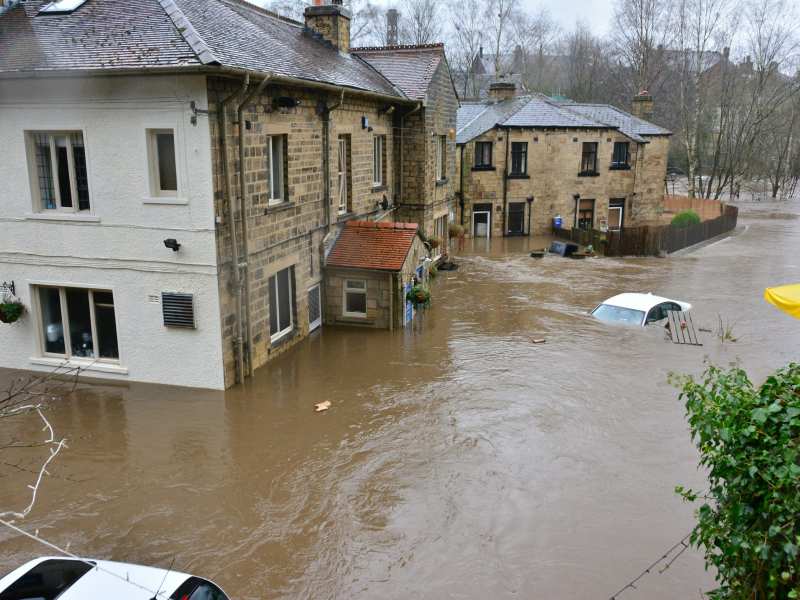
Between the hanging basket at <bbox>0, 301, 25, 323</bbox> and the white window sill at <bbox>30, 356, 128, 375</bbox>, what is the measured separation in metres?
0.93

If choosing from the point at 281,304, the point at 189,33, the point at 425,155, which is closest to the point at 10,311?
the point at 281,304

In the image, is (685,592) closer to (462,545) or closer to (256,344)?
(462,545)

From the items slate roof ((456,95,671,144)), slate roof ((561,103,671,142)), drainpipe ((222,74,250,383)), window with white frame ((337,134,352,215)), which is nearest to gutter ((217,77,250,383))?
drainpipe ((222,74,250,383))

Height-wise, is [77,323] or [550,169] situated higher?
[550,169]

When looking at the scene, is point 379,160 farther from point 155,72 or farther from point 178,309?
point 155,72

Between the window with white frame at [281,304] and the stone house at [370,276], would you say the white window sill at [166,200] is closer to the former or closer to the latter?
the window with white frame at [281,304]

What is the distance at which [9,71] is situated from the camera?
491 inches

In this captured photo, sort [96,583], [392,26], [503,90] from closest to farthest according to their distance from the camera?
1. [96,583]
2. [503,90]
3. [392,26]

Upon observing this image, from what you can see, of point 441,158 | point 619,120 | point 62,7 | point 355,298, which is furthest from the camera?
point 619,120

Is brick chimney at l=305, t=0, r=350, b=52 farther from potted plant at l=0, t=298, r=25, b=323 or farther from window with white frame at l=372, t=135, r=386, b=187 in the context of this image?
potted plant at l=0, t=298, r=25, b=323

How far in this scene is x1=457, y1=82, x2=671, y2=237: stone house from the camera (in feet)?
112

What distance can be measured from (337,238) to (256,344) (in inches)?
194

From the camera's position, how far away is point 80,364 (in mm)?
14211

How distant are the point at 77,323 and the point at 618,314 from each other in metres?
13.2
